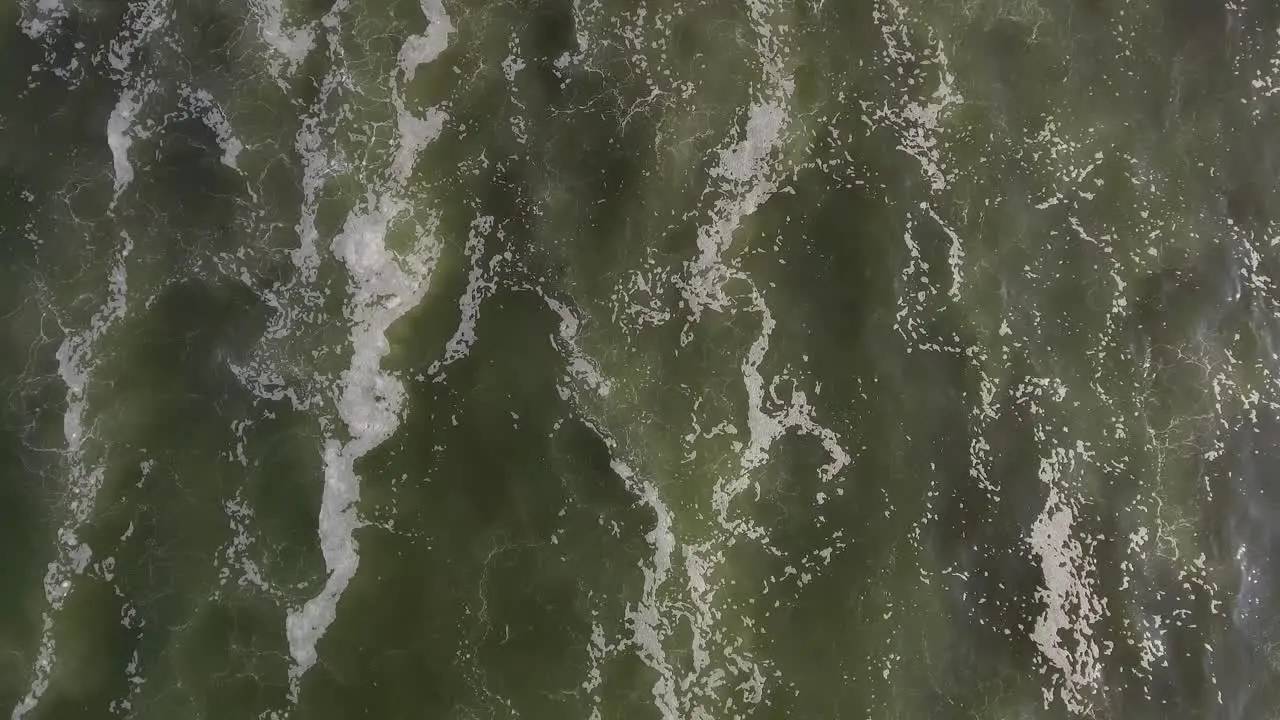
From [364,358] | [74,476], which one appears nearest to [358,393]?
[364,358]

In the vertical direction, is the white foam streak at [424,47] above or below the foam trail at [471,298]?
above

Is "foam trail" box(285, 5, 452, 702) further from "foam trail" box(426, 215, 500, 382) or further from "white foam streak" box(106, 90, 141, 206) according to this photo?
"white foam streak" box(106, 90, 141, 206)

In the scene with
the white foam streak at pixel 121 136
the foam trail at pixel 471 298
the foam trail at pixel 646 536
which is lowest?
the foam trail at pixel 646 536

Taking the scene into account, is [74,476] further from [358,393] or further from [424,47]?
[424,47]

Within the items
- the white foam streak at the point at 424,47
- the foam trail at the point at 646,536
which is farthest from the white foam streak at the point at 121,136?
the foam trail at the point at 646,536

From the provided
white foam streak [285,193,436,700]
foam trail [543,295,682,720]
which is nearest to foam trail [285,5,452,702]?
white foam streak [285,193,436,700]

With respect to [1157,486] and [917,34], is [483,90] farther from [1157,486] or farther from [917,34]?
[1157,486]

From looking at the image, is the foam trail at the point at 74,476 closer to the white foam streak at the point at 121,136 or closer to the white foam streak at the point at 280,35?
the white foam streak at the point at 121,136
